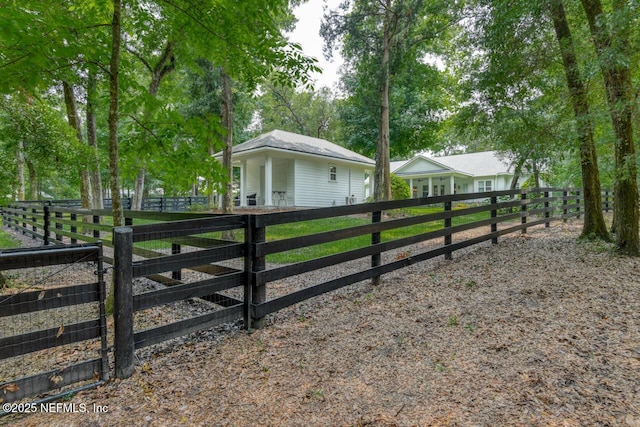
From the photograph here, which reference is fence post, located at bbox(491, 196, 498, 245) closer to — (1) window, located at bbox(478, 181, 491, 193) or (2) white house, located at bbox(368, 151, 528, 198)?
(2) white house, located at bbox(368, 151, 528, 198)

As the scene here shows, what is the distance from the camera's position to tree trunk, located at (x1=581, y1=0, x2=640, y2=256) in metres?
4.79

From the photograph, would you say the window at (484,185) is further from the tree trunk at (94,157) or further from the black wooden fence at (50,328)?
the black wooden fence at (50,328)

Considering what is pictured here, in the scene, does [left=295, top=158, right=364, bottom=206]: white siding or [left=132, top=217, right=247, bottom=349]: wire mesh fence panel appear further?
[left=295, top=158, right=364, bottom=206]: white siding

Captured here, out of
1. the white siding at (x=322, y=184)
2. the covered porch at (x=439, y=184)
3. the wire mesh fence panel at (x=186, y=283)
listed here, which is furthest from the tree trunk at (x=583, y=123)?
the covered porch at (x=439, y=184)

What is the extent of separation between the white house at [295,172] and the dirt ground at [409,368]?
1143 centimetres

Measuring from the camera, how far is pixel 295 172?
51.9 ft

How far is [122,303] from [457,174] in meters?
26.9

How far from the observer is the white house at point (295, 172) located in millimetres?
14664

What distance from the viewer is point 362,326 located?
3250 mm

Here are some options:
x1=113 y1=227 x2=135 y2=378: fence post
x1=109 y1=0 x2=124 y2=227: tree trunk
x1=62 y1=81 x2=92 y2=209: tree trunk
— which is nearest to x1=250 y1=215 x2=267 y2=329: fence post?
x1=113 y1=227 x2=135 y2=378: fence post

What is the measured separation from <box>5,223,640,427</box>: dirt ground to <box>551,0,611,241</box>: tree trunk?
2.96 meters

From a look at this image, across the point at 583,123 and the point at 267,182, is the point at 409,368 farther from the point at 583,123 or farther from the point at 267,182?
the point at 267,182

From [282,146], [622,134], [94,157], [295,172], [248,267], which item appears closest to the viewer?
[248,267]

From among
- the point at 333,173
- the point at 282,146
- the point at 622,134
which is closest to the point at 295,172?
the point at 282,146
